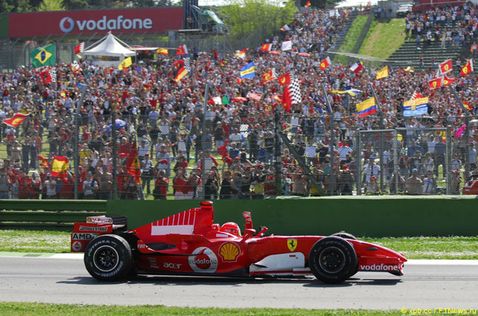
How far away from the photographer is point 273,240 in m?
12.2

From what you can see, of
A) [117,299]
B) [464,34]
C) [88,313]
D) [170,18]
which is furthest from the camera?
[170,18]

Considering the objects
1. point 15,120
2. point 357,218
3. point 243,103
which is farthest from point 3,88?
point 357,218

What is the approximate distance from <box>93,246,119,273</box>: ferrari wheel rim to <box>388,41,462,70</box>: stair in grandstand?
43916mm

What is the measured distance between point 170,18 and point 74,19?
22.4 ft

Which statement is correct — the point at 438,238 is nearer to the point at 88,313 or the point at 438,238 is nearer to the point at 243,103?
the point at 88,313

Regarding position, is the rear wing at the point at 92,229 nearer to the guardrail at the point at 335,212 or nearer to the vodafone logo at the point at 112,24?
the guardrail at the point at 335,212

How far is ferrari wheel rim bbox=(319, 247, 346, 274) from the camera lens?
11828 mm

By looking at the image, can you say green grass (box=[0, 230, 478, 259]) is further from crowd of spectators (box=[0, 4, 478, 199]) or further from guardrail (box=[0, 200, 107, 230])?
crowd of spectators (box=[0, 4, 478, 199])

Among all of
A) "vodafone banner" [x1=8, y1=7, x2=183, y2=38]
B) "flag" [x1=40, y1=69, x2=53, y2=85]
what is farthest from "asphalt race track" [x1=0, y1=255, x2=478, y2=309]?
"vodafone banner" [x1=8, y1=7, x2=183, y2=38]

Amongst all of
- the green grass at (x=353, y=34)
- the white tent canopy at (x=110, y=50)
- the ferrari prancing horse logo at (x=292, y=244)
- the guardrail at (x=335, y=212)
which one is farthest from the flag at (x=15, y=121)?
the green grass at (x=353, y=34)

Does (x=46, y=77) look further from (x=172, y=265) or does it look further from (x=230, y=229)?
(x=172, y=265)

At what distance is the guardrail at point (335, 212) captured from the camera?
18391mm

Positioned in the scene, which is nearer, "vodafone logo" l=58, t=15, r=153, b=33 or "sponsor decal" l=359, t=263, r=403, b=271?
"sponsor decal" l=359, t=263, r=403, b=271


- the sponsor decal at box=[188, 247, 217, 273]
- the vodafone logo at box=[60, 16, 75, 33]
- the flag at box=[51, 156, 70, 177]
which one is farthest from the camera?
the vodafone logo at box=[60, 16, 75, 33]
